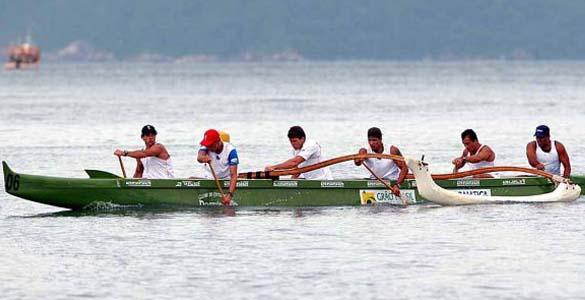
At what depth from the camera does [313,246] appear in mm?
27031

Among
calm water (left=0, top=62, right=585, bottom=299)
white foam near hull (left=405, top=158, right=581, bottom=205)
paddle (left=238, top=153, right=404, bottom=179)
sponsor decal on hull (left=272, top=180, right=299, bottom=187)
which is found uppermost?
paddle (left=238, top=153, right=404, bottom=179)

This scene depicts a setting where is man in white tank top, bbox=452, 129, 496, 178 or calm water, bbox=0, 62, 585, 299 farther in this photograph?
man in white tank top, bbox=452, 129, 496, 178

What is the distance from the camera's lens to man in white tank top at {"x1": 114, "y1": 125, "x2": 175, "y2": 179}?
31.5m

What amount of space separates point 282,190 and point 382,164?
2.35m

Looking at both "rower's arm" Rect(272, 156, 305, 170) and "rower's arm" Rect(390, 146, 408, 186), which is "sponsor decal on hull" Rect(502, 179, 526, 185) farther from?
"rower's arm" Rect(272, 156, 305, 170)

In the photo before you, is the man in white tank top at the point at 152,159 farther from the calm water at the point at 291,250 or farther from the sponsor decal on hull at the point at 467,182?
the sponsor decal on hull at the point at 467,182

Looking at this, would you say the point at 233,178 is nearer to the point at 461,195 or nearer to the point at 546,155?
the point at 461,195

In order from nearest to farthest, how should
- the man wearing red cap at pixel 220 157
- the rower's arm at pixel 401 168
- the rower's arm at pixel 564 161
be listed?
the man wearing red cap at pixel 220 157 < the rower's arm at pixel 401 168 < the rower's arm at pixel 564 161

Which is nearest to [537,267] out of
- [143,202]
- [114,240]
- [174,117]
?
[114,240]

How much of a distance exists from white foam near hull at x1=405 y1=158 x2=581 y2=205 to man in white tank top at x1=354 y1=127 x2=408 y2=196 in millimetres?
401

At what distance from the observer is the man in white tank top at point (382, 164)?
32.3 metres

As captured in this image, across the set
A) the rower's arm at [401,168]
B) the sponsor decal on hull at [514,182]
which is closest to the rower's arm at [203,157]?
the rower's arm at [401,168]

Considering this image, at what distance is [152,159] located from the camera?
3203cm

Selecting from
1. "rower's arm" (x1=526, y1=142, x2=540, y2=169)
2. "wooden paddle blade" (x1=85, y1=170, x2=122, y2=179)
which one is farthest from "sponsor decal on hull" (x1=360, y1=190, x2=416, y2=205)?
"wooden paddle blade" (x1=85, y1=170, x2=122, y2=179)
